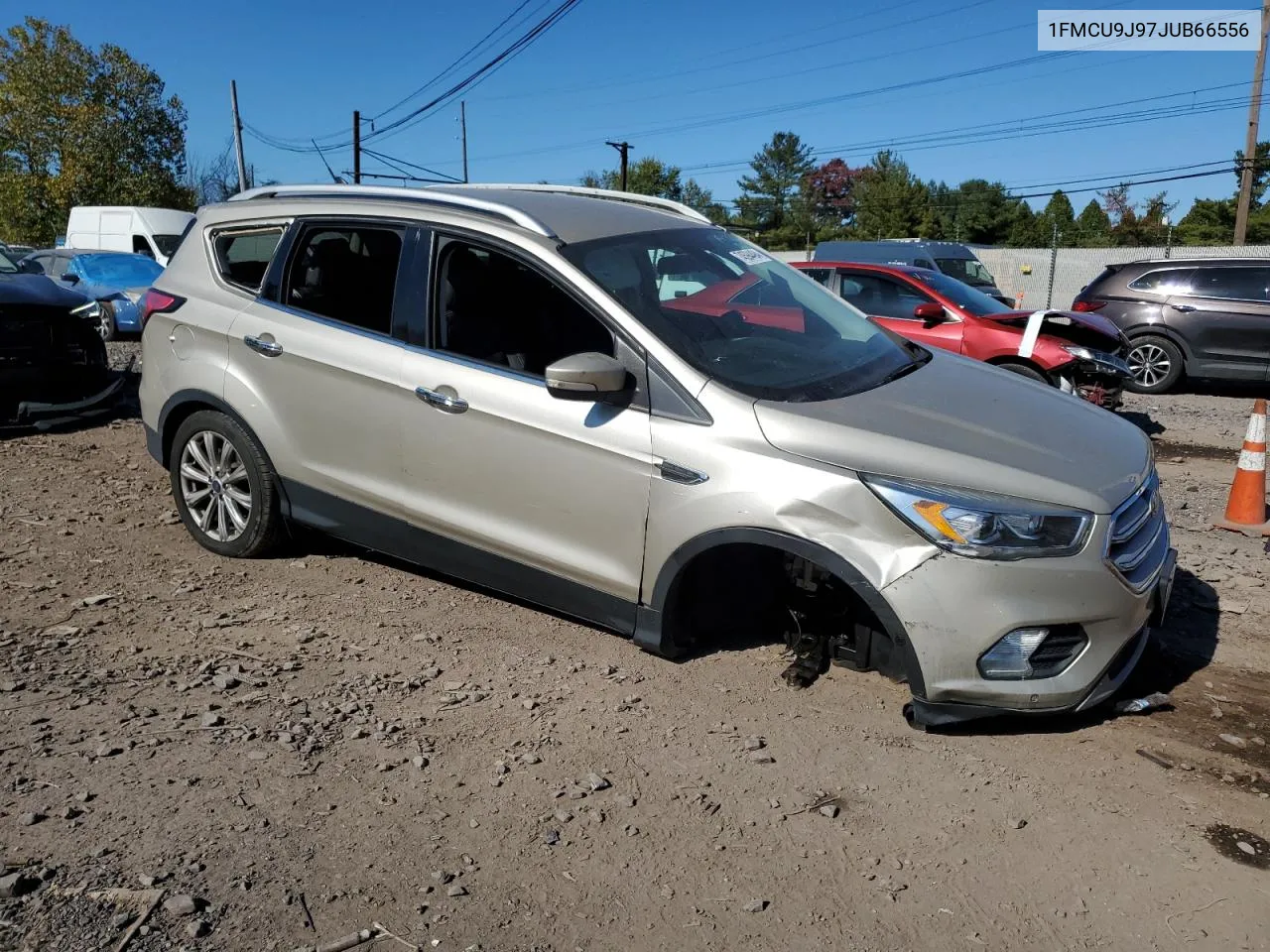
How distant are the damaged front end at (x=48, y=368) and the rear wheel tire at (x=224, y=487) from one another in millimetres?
3443

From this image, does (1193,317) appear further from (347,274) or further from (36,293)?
(36,293)

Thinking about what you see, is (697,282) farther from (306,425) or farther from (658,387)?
(306,425)

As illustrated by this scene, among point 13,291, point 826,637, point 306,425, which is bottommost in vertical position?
point 826,637

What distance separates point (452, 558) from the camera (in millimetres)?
4465

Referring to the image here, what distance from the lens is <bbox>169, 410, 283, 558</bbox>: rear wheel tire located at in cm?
505

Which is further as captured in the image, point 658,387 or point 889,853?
point 658,387

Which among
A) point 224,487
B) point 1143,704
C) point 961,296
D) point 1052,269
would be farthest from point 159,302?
point 1052,269

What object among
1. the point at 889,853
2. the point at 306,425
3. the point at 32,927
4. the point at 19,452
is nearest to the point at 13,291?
the point at 19,452

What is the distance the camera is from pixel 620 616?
405 centimetres

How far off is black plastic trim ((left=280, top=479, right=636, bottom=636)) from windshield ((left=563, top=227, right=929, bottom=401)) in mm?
1016

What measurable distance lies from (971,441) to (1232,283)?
1096cm

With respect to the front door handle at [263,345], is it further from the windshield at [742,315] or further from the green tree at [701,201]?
the green tree at [701,201]

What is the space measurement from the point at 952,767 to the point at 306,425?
3.08 m

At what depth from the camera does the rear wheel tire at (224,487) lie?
505cm
